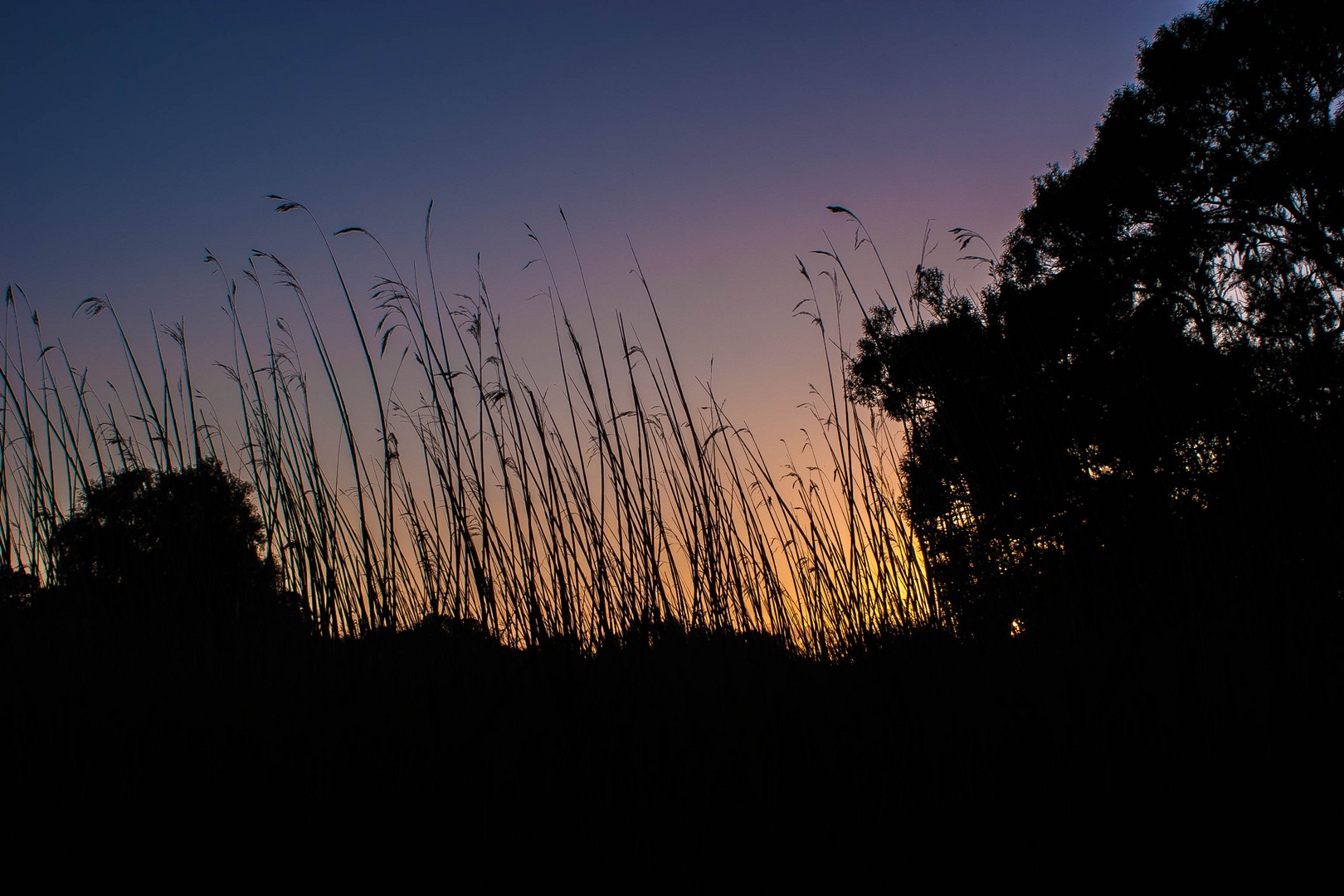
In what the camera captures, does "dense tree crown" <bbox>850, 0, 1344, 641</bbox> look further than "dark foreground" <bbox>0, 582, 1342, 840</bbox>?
Yes

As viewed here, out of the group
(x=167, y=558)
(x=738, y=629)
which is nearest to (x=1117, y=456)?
(x=738, y=629)

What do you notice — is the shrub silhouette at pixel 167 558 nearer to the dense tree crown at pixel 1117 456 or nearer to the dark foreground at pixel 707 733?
the dark foreground at pixel 707 733

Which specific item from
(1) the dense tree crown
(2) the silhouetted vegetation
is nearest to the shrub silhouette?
(2) the silhouetted vegetation

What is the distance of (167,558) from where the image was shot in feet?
6.11

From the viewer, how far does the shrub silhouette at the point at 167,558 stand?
1.65 m

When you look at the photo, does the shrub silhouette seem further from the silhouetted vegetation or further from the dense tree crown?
the dense tree crown

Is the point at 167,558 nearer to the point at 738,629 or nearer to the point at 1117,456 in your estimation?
the point at 738,629

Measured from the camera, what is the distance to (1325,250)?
468cm

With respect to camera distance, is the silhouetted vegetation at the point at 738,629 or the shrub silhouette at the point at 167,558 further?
the shrub silhouette at the point at 167,558

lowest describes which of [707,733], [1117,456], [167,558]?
[707,733]

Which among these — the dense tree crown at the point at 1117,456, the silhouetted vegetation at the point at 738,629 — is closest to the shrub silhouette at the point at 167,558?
the silhouetted vegetation at the point at 738,629

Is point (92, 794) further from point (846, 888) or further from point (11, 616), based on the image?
point (11, 616)

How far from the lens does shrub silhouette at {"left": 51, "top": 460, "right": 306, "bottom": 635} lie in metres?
1.65

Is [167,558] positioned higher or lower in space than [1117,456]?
higher
